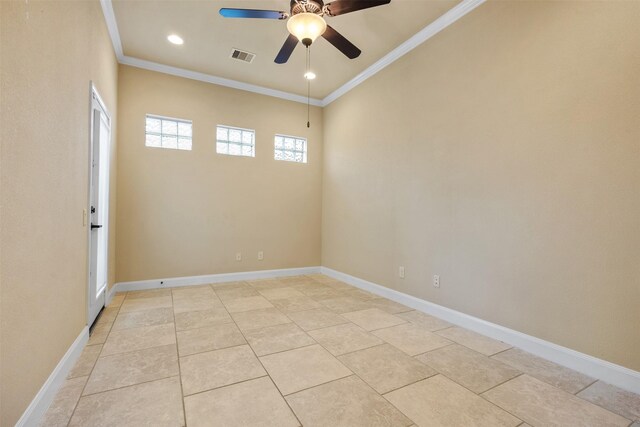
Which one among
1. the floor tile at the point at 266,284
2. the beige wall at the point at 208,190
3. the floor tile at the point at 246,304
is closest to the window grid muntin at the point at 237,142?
the beige wall at the point at 208,190

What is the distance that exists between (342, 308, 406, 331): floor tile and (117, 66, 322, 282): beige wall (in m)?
2.18

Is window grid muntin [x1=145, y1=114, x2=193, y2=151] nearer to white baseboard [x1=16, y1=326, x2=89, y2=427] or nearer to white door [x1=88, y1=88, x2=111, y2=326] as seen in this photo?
white door [x1=88, y1=88, x2=111, y2=326]

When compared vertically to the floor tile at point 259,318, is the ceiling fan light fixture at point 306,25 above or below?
above

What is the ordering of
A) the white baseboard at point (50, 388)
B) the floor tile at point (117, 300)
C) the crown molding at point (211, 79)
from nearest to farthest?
1. the white baseboard at point (50, 388)
2. the floor tile at point (117, 300)
3. the crown molding at point (211, 79)

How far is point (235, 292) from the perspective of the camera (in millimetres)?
4090

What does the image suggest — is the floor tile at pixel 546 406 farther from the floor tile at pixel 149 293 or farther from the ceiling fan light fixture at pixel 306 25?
the floor tile at pixel 149 293

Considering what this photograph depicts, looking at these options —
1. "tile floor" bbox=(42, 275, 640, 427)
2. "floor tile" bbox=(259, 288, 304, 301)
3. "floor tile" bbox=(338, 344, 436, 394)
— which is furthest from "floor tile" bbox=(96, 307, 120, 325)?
"floor tile" bbox=(338, 344, 436, 394)

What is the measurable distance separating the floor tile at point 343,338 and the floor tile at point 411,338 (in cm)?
14

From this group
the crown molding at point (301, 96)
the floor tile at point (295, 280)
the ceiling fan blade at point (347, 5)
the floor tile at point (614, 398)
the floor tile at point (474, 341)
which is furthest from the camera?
the floor tile at point (295, 280)

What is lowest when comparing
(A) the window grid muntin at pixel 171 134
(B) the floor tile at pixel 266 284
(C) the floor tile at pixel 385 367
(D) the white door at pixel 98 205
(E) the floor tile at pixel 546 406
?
(B) the floor tile at pixel 266 284

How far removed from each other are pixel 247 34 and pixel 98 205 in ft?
8.34

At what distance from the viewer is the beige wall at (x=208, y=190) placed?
13.4ft

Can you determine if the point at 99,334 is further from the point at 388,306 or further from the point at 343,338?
the point at 388,306

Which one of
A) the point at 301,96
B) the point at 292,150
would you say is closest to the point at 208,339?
the point at 292,150
